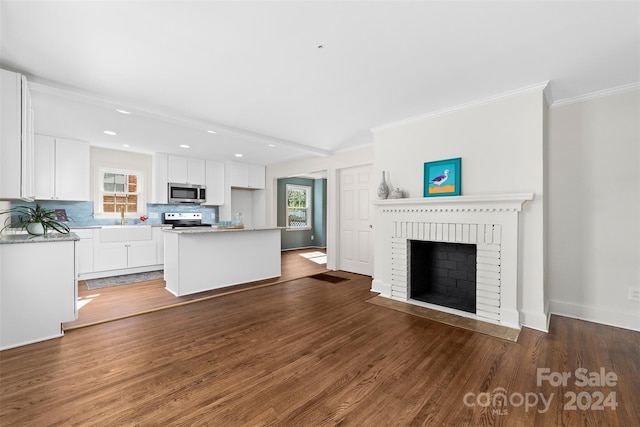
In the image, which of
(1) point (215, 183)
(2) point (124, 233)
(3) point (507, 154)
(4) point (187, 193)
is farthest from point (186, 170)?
(3) point (507, 154)

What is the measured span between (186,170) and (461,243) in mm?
5642

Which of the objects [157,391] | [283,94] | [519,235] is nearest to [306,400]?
[157,391]

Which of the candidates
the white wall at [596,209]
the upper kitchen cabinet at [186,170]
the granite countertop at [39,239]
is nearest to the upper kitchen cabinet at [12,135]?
the granite countertop at [39,239]

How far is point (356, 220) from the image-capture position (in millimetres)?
5320

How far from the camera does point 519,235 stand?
285cm

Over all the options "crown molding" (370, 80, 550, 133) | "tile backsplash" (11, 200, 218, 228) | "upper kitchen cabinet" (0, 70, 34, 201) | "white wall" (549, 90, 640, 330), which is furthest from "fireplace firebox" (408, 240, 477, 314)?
"tile backsplash" (11, 200, 218, 228)

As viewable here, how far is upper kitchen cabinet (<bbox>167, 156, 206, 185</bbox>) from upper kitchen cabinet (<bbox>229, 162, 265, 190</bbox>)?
68cm

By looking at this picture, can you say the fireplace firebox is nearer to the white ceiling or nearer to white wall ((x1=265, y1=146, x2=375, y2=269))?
the white ceiling

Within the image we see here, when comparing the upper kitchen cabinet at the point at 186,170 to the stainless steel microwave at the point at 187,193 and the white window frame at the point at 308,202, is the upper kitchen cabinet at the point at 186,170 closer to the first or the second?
the stainless steel microwave at the point at 187,193

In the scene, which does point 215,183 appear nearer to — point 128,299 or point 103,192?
point 103,192

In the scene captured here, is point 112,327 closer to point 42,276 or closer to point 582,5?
point 42,276

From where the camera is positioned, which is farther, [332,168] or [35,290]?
[332,168]

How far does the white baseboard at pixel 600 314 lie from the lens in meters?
2.73

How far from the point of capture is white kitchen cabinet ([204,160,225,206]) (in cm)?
648
